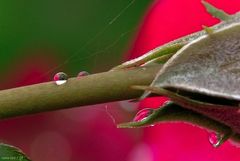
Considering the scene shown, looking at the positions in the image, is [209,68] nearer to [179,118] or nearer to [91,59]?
[179,118]

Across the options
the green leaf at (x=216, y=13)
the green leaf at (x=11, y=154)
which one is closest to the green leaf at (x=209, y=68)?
the green leaf at (x=216, y=13)

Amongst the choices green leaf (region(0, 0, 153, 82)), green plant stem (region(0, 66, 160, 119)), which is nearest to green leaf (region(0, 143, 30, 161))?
green plant stem (region(0, 66, 160, 119))

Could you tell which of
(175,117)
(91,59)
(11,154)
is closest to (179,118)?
(175,117)

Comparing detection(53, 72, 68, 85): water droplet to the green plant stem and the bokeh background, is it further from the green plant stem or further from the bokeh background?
the bokeh background

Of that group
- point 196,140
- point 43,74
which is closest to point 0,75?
point 43,74

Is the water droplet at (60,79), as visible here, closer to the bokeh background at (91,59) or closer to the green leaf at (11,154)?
the green leaf at (11,154)

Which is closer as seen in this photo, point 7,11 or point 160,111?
point 160,111

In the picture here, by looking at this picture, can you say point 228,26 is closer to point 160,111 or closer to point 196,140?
point 160,111
